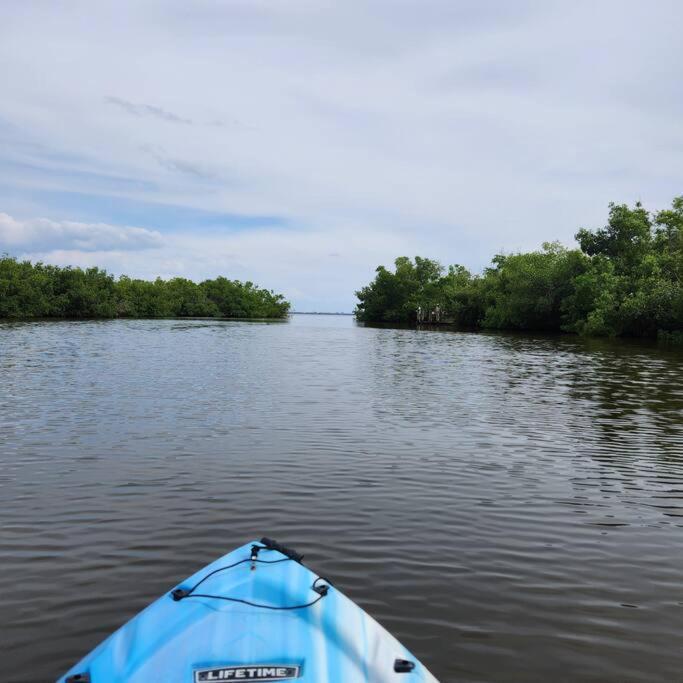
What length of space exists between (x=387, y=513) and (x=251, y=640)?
219 inches

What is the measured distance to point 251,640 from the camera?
4.35 m

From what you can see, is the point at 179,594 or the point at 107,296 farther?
the point at 107,296

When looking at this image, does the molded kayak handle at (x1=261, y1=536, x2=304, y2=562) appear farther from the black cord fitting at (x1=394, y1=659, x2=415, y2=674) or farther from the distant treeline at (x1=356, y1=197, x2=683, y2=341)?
the distant treeline at (x1=356, y1=197, x2=683, y2=341)

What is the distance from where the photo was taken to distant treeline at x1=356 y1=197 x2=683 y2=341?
6384 centimetres

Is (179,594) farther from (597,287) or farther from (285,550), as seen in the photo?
(597,287)

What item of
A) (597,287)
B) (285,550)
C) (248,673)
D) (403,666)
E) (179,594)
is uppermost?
(597,287)

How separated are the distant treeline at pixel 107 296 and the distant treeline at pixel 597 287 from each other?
237 ft

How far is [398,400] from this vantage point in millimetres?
21797

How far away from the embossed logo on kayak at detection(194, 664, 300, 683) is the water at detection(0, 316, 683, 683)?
1.96 m

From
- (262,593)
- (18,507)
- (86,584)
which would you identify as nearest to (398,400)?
(18,507)

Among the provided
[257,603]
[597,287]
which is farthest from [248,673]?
[597,287]

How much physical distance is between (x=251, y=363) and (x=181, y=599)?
97.1 feet

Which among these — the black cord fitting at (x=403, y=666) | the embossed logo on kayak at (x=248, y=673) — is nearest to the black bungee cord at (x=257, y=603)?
the embossed logo on kayak at (x=248, y=673)

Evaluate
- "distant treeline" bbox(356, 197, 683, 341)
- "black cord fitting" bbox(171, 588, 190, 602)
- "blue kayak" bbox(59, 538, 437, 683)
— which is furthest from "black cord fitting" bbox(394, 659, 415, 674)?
A: "distant treeline" bbox(356, 197, 683, 341)
